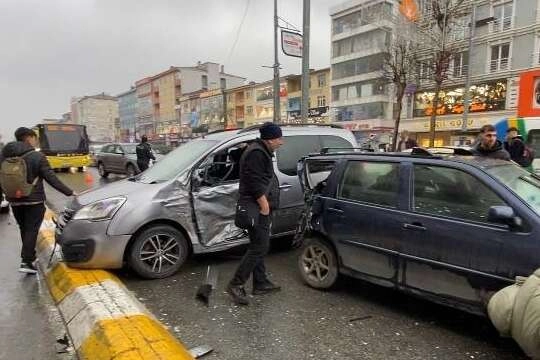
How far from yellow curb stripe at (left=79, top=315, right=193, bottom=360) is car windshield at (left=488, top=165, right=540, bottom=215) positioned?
2772mm

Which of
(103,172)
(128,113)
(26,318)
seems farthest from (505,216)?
(128,113)

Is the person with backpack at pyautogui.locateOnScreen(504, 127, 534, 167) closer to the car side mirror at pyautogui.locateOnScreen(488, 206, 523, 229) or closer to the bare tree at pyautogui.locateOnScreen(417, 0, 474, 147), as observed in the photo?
the car side mirror at pyautogui.locateOnScreen(488, 206, 523, 229)

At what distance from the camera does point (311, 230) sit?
4.57 m

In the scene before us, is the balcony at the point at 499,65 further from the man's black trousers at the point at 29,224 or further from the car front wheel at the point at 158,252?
the man's black trousers at the point at 29,224

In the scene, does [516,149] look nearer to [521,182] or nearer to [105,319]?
[521,182]

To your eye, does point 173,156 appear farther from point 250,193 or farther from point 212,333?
point 212,333

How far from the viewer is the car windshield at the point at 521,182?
3217mm

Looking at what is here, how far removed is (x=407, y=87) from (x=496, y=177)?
2912cm

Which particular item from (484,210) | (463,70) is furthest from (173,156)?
(463,70)

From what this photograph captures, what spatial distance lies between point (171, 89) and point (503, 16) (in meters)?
67.3

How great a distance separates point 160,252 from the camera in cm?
488

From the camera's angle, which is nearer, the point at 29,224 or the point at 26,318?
the point at 26,318

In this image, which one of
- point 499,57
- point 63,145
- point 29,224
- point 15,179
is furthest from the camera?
point 499,57

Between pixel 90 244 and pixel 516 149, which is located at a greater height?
pixel 516 149
